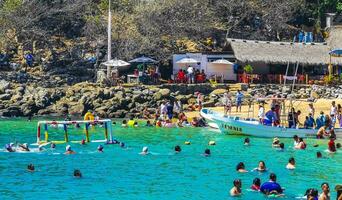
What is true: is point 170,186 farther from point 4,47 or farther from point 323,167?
point 4,47

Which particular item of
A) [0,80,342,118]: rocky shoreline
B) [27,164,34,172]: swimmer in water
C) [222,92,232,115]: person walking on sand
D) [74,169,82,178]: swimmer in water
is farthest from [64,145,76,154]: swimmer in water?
[222,92,232,115]: person walking on sand

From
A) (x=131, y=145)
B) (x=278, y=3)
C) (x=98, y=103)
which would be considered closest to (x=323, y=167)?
(x=131, y=145)

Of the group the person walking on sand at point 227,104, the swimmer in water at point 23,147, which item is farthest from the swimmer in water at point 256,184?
the person walking on sand at point 227,104

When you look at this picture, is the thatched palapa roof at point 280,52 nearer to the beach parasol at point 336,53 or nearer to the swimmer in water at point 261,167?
the beach parasol at point 336,53

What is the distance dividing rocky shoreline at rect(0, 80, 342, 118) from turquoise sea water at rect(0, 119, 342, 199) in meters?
9.87

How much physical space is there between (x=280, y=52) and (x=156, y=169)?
99.1 feet

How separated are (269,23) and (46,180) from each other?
4139cm

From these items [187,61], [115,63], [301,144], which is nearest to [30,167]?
[301,144]

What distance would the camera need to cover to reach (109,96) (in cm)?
5547

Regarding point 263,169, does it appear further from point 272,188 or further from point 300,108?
point 300,108

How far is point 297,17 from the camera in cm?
7144

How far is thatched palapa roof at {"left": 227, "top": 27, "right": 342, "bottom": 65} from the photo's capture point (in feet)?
200

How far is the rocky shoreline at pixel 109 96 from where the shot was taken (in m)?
54.6

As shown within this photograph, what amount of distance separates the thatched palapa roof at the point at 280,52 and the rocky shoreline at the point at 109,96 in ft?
9.55
